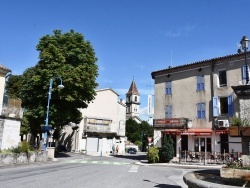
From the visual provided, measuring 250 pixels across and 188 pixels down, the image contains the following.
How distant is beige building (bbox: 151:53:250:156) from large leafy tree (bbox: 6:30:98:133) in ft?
28.4

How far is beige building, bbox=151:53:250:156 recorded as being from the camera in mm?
25516

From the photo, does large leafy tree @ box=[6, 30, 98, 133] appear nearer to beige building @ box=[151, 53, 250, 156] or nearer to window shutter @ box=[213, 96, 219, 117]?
beige building @ box=[151, 53, 250, 156]

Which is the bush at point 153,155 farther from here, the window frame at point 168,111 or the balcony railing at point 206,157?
the window frame at point 168,111

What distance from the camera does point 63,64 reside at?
87.7ft

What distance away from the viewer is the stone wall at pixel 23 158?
1700cm

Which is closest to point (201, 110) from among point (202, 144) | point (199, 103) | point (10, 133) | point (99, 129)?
point (199, 103)

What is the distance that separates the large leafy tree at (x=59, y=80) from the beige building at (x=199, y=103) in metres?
8.66

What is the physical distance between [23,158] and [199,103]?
1799 centimetres

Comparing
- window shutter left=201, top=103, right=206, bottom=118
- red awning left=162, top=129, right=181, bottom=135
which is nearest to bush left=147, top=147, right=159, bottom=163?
red awning left=162, top=129, right=181, bottom=135

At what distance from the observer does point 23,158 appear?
1889cm

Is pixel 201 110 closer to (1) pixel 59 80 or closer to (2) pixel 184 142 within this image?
(2) pixel 184 142

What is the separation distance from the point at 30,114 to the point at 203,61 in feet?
60.9

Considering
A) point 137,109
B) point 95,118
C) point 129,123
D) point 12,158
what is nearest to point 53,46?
point 12,158

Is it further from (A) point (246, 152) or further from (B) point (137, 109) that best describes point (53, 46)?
(B) point (137, 109)
